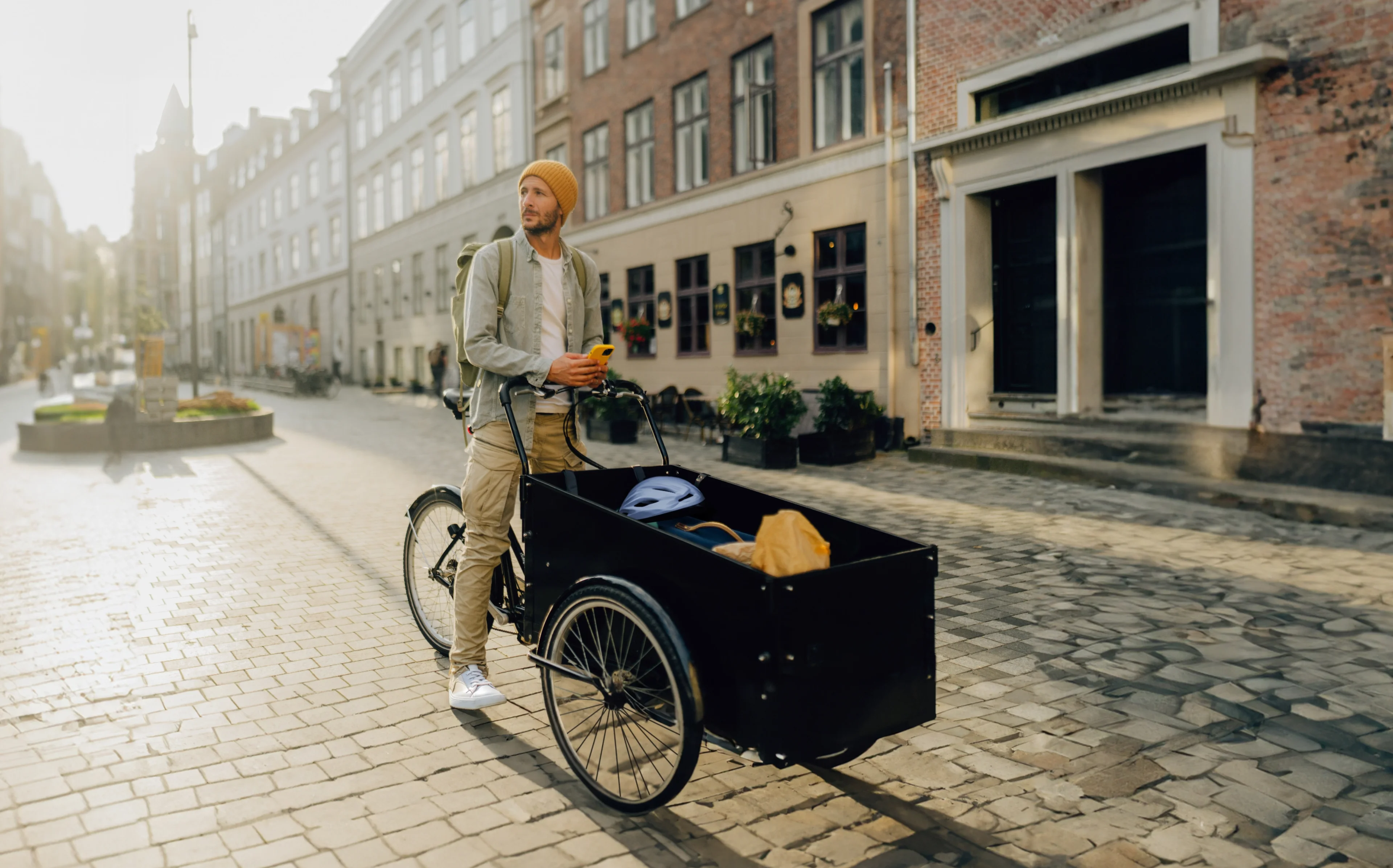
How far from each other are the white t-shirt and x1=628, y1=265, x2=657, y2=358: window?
1740 centimetres

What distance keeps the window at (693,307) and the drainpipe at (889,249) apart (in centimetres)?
514

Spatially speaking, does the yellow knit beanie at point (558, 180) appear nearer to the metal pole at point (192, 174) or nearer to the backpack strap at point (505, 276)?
the backpack strap at point (505, 276)

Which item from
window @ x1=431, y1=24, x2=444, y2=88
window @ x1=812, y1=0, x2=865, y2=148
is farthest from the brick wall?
window @ x1=431, y1=24, x2=444, y2=88

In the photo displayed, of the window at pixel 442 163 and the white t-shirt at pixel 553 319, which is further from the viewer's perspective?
the window at pixel 442 163

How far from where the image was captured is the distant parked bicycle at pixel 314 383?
1347 inches

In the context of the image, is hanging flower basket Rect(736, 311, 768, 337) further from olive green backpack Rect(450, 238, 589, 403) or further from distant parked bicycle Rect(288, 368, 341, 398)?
distant parked bicycle Rect(288, 368, 341, 398)

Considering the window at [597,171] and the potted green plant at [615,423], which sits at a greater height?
the window at [597,171]

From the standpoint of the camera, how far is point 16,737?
3.90m

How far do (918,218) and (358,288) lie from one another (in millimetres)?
33640

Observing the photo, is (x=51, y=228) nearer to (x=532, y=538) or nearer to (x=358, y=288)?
(x=358, y=288)

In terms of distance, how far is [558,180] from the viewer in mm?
4051

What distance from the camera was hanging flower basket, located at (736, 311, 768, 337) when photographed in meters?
17.6

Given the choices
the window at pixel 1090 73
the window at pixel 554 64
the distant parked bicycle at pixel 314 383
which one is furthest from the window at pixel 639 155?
the distant parked bicycle at pixel 314 383

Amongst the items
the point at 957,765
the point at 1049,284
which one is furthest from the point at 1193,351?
the point at 957,765
